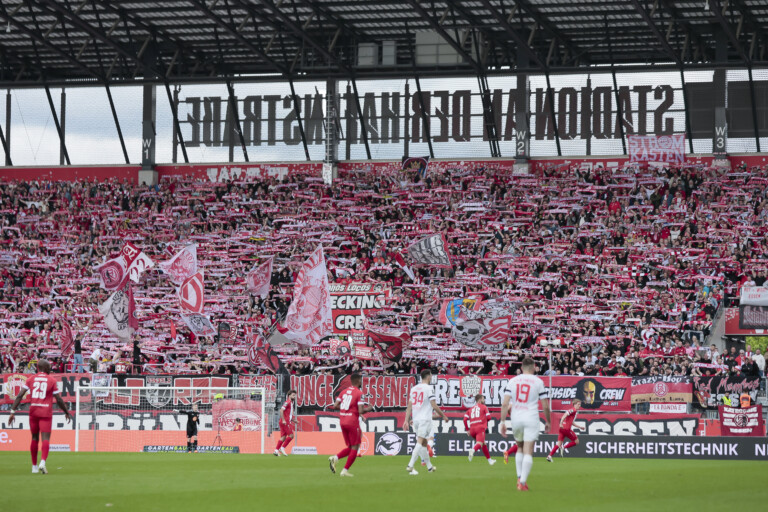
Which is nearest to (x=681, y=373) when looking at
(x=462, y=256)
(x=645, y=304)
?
(x=645, y=304)

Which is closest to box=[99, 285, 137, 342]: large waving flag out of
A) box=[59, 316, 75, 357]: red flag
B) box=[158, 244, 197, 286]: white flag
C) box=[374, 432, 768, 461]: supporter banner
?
box=[158, 244, 197, 286]: white flag

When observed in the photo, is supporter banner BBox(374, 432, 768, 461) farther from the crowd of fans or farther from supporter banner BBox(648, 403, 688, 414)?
the crowd of fans

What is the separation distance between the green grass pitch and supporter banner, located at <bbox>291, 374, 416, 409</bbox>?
9.10 metres

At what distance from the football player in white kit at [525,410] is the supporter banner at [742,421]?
1634 centimetres

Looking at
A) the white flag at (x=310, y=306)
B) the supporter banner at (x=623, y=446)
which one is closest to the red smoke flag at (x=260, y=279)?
the white flag at (x=310, y=306)

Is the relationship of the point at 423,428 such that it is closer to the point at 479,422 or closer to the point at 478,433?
the point at 479,422

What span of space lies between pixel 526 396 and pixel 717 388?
1724 centimetres

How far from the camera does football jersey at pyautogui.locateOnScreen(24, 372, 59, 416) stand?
2014cm

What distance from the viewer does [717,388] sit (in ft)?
105

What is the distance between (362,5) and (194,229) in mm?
12388

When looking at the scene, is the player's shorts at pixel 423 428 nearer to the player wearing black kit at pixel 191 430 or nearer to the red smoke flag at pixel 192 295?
the player wearing black kit at pixel 191 430

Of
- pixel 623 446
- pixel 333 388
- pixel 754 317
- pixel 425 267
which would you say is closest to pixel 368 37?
pixel 425 267

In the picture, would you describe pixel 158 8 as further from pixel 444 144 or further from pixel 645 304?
pixel 645 304

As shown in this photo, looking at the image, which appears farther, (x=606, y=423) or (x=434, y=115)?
(x=434, y=115)
